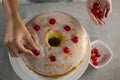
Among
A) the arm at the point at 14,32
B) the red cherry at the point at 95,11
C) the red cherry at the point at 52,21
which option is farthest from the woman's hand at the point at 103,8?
the arm at the point at 14,32

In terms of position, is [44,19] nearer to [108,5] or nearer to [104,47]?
[108,5]

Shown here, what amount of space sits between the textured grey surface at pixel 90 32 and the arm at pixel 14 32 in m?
0.35

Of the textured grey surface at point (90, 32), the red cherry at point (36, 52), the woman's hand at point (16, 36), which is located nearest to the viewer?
the woman's hand at point (16, 36)

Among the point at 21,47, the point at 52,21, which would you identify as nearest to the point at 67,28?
the point at 52,21

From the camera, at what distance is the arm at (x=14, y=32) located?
688 mm

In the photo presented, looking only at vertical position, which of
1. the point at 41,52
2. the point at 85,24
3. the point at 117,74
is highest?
the point at 41,52

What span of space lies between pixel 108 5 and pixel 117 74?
1.09 ft

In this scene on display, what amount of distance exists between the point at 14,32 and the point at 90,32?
1.70 feet

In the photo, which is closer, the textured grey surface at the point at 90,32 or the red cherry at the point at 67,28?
the red cherry at the point at 67,28

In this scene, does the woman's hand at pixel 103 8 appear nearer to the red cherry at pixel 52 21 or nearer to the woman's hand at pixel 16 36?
the red cherry at pixel 52 21

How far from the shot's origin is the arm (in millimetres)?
688

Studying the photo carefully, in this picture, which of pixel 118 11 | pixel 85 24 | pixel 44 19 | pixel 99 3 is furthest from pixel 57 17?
pixel 118 11

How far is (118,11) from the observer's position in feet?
3.95

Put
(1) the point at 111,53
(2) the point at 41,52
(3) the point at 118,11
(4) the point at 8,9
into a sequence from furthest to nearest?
(3) the point at 118,11, (1) the point at 111,53, (2) the point at 41,52, (4) the point at 8,9
